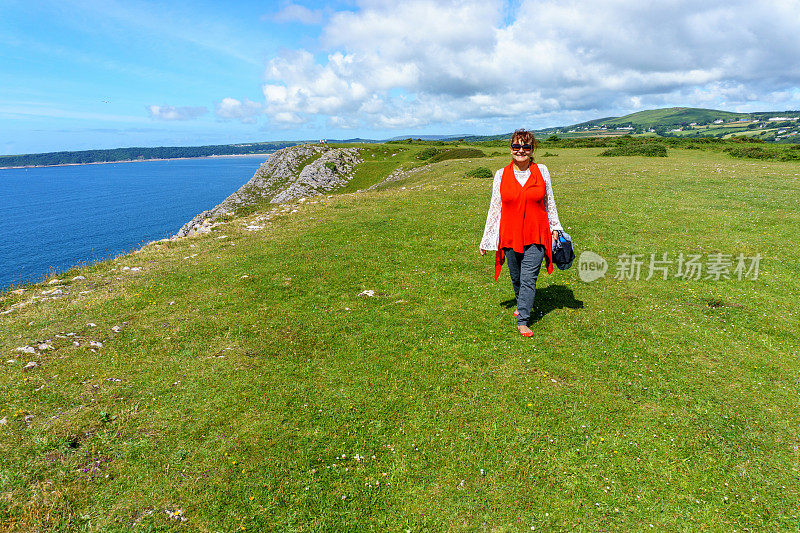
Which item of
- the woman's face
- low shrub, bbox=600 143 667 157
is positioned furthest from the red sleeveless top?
low shrub, bbox=600 143 667 157

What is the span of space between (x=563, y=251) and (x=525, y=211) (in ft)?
5.24

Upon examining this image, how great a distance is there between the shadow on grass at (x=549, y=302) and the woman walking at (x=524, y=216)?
182 cm

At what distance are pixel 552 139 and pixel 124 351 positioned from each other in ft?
309

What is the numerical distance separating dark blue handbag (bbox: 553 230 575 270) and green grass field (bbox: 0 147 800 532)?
2.35 metres

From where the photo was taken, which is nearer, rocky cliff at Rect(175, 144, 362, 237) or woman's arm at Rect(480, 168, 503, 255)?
woman's arm at Rect(480, 168, 503, 255)

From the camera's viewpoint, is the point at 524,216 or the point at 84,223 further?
the point at 84,223

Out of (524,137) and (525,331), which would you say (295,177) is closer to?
(524,137)

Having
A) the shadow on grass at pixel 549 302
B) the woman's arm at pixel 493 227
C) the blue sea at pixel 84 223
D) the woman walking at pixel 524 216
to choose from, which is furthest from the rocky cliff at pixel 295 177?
the woman walking at pixel 524 216

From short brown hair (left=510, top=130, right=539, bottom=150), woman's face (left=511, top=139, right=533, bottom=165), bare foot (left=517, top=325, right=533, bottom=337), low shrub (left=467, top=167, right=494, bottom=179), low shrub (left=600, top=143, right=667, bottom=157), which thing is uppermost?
low shrub (left=600, top=143, right=667, bottom=157)

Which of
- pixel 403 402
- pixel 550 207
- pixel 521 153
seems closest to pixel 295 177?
pixel 521 153

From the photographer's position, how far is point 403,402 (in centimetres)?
847

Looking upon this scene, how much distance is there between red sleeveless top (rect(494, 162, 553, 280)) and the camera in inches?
391

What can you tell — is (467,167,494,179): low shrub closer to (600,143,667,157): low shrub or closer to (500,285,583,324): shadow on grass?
(600,143,667,157): low shrub

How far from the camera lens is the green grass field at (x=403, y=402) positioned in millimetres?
6066
